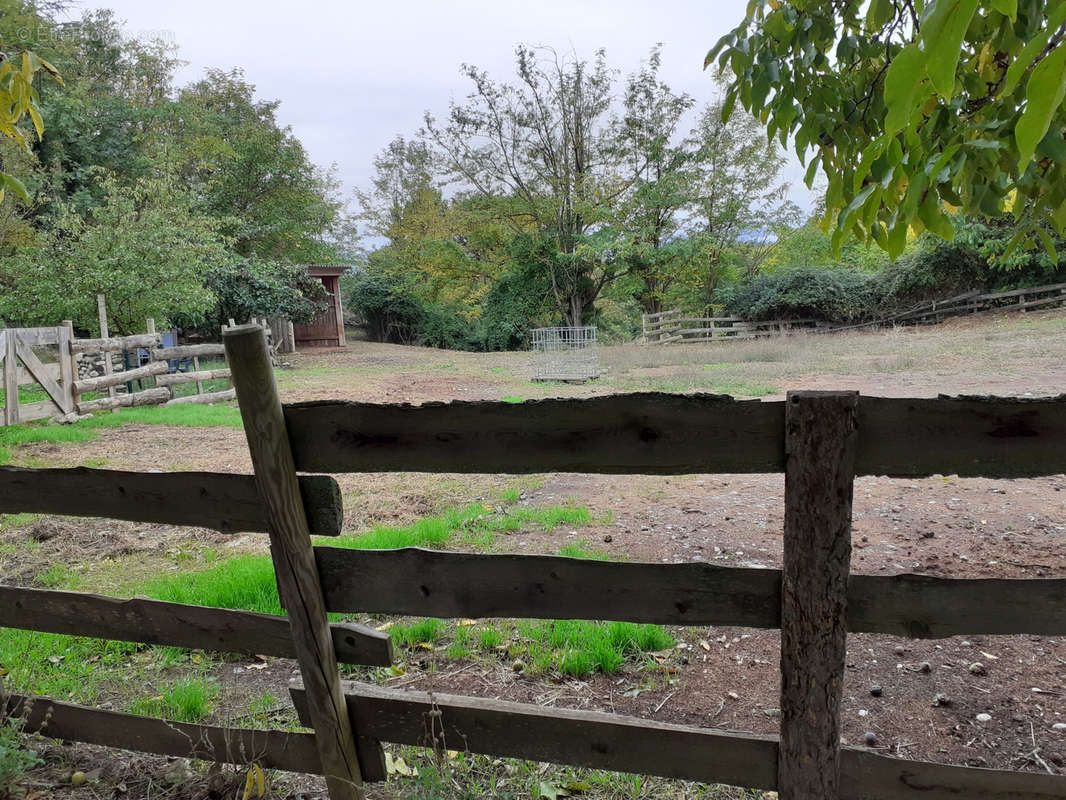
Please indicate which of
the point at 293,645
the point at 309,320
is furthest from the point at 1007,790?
the point at 309,320

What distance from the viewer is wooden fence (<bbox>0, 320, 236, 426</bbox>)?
9.87 meters

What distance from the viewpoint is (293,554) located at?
1930mm

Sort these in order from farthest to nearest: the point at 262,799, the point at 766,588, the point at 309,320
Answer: the point at 309,320, the point at 262,799, the point at 766,588

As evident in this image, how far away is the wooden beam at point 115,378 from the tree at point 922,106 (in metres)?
12.2

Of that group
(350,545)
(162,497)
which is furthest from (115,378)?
(162,497)

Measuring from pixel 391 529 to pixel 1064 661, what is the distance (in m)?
4.25

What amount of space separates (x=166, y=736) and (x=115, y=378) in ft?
38.9

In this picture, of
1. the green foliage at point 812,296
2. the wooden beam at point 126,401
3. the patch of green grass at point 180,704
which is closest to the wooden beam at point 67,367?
the wooden beam at point 126,401

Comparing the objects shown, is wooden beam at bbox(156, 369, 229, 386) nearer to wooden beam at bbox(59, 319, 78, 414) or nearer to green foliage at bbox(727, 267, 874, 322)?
wooden beam at bbox(59, 319, 78, 414)

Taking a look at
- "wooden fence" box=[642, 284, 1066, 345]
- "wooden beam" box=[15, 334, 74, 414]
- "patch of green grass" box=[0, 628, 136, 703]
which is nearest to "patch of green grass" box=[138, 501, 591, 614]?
"patch of green grass" box=[0, 628, 136, 703]

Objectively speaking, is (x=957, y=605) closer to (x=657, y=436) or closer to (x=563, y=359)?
(x=657, y=436)

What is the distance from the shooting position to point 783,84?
111 inches

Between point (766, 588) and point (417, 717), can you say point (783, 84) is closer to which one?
point (766, 588)

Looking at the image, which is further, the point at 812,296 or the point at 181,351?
the point at 812,296
